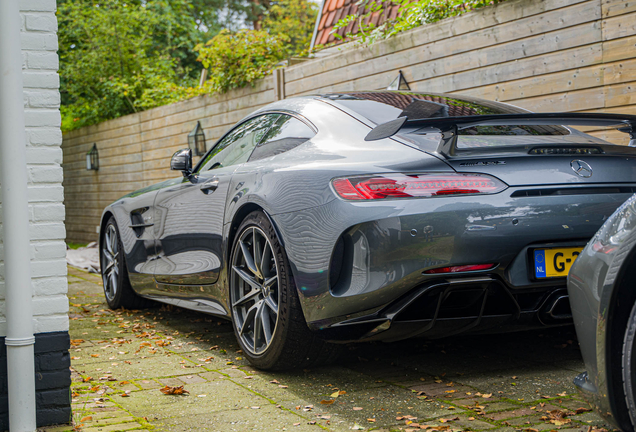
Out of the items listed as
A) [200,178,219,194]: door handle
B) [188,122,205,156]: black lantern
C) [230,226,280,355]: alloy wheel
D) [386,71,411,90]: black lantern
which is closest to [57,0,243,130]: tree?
[188,122,205,156]: black lantern

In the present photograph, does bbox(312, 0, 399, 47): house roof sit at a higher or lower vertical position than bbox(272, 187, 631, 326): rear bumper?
higher

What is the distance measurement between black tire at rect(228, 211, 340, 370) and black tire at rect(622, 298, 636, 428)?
1.46m

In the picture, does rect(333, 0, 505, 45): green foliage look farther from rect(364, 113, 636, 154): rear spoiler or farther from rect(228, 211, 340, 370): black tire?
rect(228, 211, 340, 370): black tire

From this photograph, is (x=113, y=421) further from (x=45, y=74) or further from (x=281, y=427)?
(x=45, y=74)

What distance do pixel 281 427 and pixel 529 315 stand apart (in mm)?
1055

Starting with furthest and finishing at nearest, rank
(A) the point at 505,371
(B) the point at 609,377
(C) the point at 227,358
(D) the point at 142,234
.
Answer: (D) the point at 142,234
(C) the point at 227,358
(A) the point at 505,371
(B) the point at 609,377

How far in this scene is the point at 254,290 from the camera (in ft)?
11.1

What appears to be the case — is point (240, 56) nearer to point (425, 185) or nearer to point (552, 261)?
point (425, 185)

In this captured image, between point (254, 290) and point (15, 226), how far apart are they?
1226 mm

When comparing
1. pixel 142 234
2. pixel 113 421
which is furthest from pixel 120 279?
pixel 113 421

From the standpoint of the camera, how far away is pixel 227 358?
368 cm

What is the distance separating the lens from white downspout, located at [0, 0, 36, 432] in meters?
2.44

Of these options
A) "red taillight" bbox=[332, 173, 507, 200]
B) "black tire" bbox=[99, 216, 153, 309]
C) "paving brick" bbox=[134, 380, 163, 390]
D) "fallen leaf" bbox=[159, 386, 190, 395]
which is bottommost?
"paving brick" bbox=[134, 380, 163, 390]

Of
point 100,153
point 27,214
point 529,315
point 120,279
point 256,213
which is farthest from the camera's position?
point 100,153
